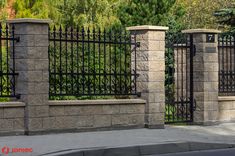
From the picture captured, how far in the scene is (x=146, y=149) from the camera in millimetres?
13078

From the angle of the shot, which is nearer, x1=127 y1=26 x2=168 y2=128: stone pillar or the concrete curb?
the concrete curb

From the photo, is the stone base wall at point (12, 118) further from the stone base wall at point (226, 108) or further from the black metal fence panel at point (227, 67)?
the black metal fence panel at point (227, 67)

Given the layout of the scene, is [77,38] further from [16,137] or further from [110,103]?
[16,137]

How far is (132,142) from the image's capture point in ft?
44.5

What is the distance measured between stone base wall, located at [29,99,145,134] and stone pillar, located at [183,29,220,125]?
225 centimetres

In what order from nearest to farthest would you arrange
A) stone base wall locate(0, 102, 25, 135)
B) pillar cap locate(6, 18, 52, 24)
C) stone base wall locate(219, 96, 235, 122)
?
1. stone base wall locate(0, 102, 25, 135)
2. pillar cap locate(6, 18, 52, 24)
3. stone base wall locate(219, 96, 235, 122)

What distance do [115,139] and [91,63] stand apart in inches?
128

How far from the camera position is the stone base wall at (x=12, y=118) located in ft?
46.5

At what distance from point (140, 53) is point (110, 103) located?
1661 millimetres

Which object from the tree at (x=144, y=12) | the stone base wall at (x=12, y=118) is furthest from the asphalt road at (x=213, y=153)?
the tree at (x=144, y=12)

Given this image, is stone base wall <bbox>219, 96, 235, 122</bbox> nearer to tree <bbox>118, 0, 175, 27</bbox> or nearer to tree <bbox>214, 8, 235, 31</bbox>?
tree <bbox>214, 8, 235, 31</bbox>

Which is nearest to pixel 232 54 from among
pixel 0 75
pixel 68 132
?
pixel 68 132

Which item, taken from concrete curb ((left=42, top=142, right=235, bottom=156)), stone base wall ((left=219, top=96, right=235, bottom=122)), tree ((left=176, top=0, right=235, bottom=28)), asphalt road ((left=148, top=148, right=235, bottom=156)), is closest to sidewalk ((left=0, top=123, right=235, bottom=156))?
concrete curb ((left=42, top=142, right=235, bottom=156))

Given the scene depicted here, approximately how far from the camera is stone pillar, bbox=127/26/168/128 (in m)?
16.5
